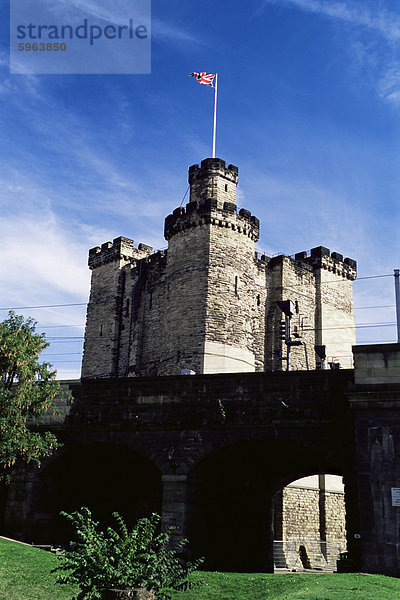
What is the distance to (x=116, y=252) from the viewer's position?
4166cm

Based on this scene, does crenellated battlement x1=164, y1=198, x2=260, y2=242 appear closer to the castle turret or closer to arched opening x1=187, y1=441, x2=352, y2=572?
the castle turret

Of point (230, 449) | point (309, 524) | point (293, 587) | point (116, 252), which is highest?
point (116, 252)

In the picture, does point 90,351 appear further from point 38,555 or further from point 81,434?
point 38,555

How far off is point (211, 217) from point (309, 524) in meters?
16.7

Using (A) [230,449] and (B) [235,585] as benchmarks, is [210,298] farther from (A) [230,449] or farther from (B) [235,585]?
(B) [235,585]

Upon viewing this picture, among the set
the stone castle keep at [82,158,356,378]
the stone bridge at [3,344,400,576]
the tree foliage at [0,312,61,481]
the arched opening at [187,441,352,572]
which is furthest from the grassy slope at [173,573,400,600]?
the stone castle keep at [82,158,356,378]

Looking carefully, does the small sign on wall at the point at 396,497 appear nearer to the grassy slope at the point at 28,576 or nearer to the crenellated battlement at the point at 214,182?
the grassy slope at the point at 28,576

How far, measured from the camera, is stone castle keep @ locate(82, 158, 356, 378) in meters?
30.9

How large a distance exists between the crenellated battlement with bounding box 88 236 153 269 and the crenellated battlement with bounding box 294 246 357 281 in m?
10.3

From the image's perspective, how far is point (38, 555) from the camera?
586 inches

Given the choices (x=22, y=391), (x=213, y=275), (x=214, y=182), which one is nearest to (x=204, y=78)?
(x=214, y=182)

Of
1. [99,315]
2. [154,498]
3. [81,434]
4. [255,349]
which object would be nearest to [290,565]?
[154,498]

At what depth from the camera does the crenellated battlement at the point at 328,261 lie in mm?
40875

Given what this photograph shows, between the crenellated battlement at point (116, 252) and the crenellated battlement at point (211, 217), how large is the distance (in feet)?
25.8
